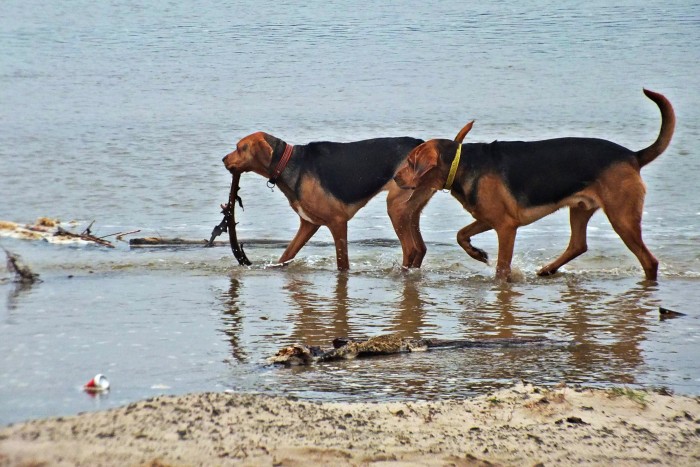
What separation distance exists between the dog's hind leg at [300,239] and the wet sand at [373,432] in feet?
17.0

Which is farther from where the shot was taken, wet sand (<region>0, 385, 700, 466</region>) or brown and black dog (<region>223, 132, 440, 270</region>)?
brown and black dog (<region>223, 132, 440, 270</region>)

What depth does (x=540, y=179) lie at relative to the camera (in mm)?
9938

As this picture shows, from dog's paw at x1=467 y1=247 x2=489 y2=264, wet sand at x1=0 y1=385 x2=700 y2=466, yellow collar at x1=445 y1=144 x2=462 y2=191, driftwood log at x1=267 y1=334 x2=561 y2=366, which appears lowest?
dog's paw at x1=467 y1=247 x2=489 y2=264

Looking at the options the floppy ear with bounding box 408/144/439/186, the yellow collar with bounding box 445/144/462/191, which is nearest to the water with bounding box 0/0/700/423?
the yellow collar with bounding box 445/144/462/191

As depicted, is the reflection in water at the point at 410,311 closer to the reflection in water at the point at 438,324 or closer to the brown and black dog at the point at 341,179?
the reflection in water at the point at 438,324

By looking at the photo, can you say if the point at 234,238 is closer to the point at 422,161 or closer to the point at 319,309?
the point at 422,161

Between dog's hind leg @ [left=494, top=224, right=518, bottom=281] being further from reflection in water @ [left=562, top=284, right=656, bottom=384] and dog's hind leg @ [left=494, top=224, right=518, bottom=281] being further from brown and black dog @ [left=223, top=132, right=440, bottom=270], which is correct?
brown and black dog @ [left=223, top=132, right=440, bottom=270]

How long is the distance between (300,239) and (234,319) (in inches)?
113

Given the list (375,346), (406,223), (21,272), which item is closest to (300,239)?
(406,223)

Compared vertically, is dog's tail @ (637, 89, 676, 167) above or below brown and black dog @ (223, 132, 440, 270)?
above

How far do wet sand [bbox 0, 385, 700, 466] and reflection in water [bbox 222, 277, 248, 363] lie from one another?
1368 mm

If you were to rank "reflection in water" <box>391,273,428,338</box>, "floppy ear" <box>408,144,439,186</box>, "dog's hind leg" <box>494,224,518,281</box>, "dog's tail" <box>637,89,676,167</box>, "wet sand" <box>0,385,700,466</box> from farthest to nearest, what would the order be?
"dog's hind leg" <box>494,224,518,281</box> → "floppy ear" <box>408,144,439,186</box> → "dog's tail" <box>637,89,676,167</box> → "reflection in water" <box>391,273,428,338</box> → "wet sand" <box>0,385,700,466</box>

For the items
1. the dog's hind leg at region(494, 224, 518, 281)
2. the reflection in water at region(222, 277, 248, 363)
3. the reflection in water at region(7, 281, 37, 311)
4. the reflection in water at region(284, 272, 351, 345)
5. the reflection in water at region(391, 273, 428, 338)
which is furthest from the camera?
the dog's hind leg at region(494, 224, 518, 281)

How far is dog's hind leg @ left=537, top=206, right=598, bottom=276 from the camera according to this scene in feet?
34.0
